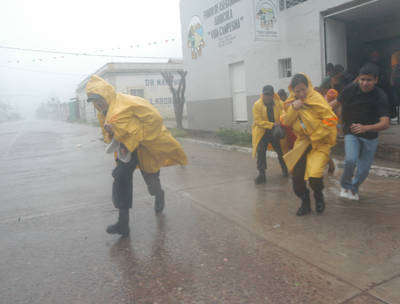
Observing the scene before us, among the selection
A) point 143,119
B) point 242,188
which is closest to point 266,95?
point 242,188

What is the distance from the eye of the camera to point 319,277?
106 inches

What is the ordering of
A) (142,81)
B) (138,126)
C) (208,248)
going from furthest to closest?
(142,81) → (138,126) → (208,248)

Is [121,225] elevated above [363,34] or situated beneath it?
situated beneath

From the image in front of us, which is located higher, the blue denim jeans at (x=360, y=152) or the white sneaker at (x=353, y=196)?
the blue denim jeans at (x=360, y=152)

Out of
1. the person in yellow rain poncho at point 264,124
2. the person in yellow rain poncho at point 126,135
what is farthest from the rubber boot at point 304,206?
the person in yellow rain poncho at point 126,135

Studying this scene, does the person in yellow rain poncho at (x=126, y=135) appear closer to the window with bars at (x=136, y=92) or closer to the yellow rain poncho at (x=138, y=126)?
the yellow rain poncho at (x=138, y=126)

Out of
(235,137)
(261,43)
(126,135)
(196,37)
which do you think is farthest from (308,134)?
(196,37)

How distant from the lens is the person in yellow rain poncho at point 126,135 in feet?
11.3

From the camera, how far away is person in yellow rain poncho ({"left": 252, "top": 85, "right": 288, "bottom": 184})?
548cm

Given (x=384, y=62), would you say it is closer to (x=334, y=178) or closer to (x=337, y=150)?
(x=337, y=150)

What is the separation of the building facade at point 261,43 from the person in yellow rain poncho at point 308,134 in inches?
198

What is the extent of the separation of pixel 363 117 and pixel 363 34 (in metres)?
7.55

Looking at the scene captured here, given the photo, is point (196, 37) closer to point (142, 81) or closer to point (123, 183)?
point (123, 183)

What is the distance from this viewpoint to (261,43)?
1035cm
